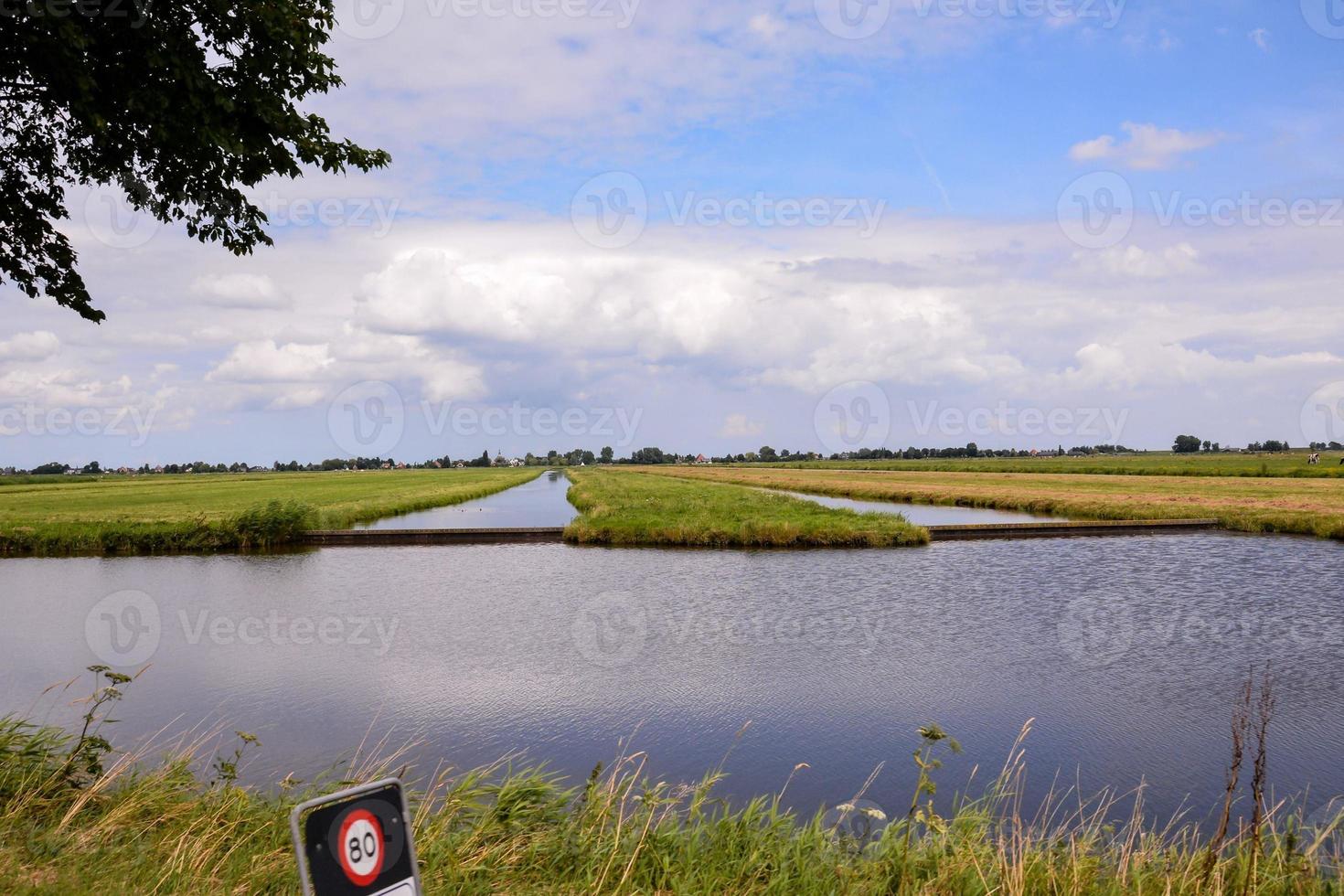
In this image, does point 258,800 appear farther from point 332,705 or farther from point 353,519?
point 353,519

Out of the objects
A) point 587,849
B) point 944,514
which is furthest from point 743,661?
point 944,514

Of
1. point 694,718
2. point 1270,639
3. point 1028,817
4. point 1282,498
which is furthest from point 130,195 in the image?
point 1282,498

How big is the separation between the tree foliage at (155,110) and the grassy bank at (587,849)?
5.30 meters

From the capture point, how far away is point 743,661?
13.3 meters

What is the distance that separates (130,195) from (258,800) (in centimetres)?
652

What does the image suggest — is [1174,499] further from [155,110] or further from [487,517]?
[155,110]

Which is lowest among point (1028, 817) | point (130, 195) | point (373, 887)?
point (1028, 817)

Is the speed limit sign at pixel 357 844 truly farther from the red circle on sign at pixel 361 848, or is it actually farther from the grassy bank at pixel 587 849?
the grassy bank at pixel 587 849

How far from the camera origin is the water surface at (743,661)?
9.27m

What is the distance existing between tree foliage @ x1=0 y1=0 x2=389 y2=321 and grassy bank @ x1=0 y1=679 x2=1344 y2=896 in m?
5.30

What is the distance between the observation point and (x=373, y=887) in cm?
298

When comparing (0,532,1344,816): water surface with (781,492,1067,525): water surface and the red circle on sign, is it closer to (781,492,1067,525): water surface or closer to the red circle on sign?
the red circle on sign

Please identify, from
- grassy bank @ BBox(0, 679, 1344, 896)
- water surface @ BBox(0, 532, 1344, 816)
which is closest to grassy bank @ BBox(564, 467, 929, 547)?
water surface @ BBox(0, 532, 1344, 816)

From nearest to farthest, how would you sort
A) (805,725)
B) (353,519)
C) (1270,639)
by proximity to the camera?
1. (805,725)
2. (1270,639)
3. (353,519)
